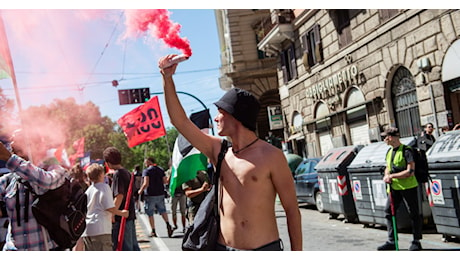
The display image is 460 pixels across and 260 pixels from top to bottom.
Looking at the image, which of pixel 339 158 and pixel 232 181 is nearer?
pixel 232 181

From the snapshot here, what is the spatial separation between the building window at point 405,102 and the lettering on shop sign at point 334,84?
2240 millimetres

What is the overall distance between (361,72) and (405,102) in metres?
2.54

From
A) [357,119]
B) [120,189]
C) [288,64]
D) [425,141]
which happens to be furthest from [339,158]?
[288,64]

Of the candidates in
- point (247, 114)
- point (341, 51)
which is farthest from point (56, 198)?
point (341, 51)

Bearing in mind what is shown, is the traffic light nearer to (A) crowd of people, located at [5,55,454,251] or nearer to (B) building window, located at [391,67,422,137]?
(B) building window, located at [391,67,422,137]

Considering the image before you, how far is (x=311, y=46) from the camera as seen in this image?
22797 mm

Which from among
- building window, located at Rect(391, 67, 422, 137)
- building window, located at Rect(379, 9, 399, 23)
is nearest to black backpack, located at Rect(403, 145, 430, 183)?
building window, located at Rect(391, 67, 422, 137)

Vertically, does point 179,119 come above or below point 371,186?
above

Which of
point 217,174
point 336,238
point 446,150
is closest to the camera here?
point 217,174

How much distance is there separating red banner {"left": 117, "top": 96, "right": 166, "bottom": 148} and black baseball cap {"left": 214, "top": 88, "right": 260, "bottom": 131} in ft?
27.3

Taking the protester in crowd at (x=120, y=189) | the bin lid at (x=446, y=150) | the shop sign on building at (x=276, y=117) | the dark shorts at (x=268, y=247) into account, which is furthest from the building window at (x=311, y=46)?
the dark shorts at (x=268, y=247)

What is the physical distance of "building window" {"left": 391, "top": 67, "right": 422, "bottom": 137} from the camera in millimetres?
15328

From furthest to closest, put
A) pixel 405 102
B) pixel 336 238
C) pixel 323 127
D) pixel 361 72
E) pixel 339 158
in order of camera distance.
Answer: pixel 323 127 → pixel 361 72 → pixel 405 102 → pixel 339 158 → pixel 336 238

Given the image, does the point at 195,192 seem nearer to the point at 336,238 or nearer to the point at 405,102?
the point at 336,238
